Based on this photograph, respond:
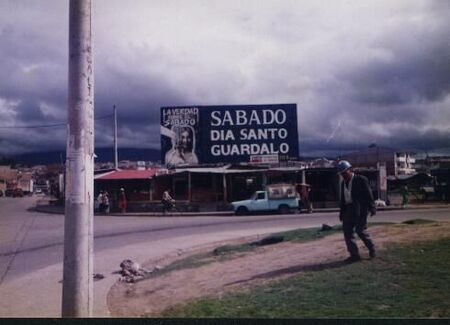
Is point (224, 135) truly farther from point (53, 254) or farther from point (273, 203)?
point (53, 254)

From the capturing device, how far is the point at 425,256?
7.34 metres

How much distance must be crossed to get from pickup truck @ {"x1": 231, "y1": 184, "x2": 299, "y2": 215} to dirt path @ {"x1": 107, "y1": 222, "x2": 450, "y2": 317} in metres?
17.3

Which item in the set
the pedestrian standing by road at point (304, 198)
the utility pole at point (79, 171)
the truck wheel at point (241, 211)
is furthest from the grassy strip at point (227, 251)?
the pedestrian standing by road at point (304, 198)

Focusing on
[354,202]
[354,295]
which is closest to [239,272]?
[354,202]

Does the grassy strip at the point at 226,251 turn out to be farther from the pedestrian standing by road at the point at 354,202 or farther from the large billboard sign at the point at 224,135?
the large billboard sign at the point at 224,135

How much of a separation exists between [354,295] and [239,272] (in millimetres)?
2563

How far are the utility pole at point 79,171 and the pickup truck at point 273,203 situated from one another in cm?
2326

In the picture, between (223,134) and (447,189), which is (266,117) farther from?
(447,189)

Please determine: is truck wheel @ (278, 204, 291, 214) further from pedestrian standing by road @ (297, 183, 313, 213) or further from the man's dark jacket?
the man's dark jacket

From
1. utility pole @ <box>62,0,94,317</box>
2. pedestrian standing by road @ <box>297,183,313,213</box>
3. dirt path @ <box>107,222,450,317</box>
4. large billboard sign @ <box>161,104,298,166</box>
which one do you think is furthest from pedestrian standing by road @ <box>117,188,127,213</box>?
utility pole @ <box>62,0,94,317</box>

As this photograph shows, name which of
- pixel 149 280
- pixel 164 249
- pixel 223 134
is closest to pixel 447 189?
pixel 223 134

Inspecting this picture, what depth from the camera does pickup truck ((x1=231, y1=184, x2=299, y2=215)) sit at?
27734 millimetres

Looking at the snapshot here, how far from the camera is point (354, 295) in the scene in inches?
226

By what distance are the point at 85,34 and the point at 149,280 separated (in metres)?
4.93
